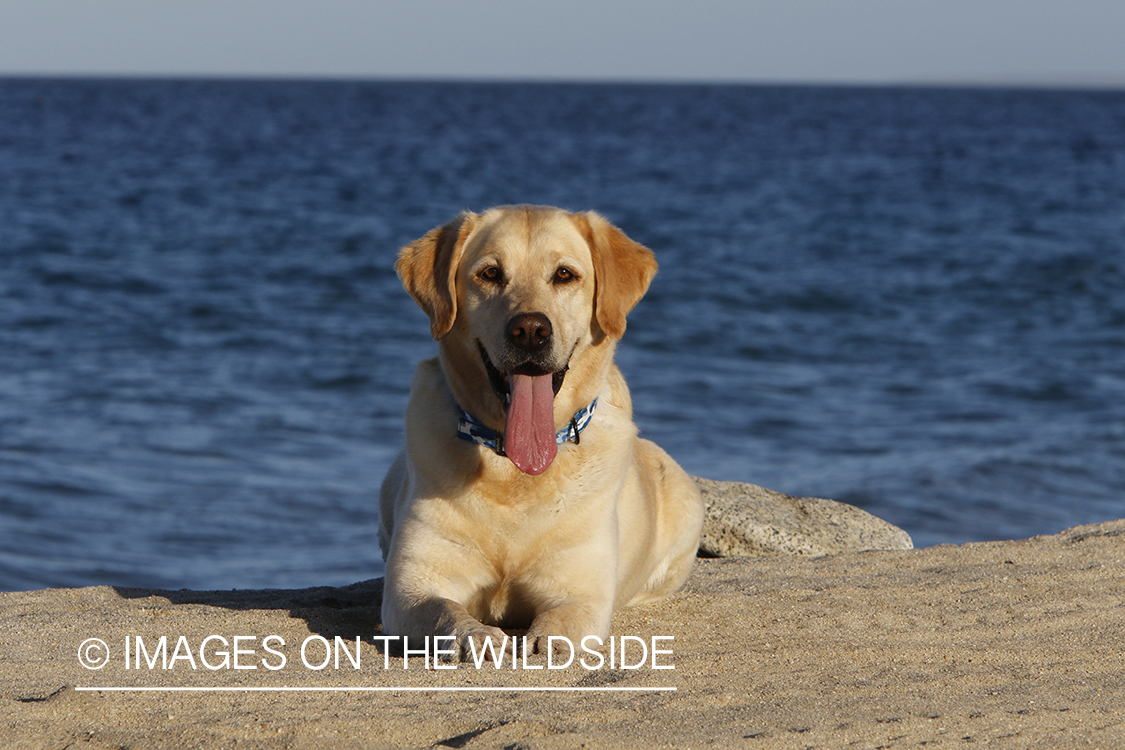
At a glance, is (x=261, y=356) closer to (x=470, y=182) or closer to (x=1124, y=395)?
(x=1124, y=395)

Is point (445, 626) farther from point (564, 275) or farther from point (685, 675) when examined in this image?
point (564, 275)

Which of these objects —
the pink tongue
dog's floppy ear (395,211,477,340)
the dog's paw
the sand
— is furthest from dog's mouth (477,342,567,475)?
the sand

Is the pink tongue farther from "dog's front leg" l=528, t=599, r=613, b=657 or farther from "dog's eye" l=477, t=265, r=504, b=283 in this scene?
"dog's front leg" l=528, t=599, r=613, b=657

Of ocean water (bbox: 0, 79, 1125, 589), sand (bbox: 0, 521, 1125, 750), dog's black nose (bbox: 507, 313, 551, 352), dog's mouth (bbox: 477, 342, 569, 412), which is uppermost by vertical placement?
dog's black nose (bbox: 507, 313, 551, 352)

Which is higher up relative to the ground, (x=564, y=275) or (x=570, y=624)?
(x=564, y=275)

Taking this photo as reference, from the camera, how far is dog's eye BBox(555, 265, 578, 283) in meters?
4.36

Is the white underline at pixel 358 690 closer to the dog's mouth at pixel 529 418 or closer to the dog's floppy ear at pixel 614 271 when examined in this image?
the dog's mouth at pixel 529 418

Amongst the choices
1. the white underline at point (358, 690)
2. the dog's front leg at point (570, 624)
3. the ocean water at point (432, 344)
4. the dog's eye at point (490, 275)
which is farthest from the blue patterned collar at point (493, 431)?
the ocean water at point (432, 344)

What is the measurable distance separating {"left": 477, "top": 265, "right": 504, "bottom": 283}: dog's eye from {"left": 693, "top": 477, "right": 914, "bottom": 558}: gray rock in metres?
2.90

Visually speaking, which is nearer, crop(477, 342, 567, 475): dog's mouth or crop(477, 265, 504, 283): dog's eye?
Result: crop(477, 342, 567, 475): dog's mouth

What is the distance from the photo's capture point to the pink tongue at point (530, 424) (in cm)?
419

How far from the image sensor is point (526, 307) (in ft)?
13.6

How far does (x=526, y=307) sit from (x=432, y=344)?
10.9 metres

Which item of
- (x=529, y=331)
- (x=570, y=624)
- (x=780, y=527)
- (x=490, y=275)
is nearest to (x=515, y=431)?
(x=529, y=331)
